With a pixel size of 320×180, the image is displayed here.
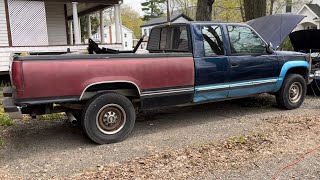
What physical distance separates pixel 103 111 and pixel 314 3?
118 ft

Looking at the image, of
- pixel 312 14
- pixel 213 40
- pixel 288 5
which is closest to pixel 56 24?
pixel 213 40

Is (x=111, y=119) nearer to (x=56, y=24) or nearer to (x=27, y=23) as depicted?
(x=27, y=23)

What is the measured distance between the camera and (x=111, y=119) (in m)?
5.25

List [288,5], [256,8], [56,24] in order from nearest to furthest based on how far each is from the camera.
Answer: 1. [256,8]
2. [56,24]
3. [288,5]

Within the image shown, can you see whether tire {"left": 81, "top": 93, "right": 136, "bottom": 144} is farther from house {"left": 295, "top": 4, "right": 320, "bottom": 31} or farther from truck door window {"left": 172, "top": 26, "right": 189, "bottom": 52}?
house {"left": 295, "top": 4, "right": 320, "bottom": 31}

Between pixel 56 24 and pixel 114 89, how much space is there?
1320cm

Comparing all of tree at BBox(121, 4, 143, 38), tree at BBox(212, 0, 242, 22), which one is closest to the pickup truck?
tree at BBox(212, 0, 242, 22)

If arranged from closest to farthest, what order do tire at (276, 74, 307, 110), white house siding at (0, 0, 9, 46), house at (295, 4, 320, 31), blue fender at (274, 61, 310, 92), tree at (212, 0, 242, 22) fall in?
blue fender at (274, 61, 310, 92), tire at (276, 74, 307, 110), white house siding at (0, 0, 9, 46), house at (295, 4, 320, 31), tree at (212, 0, 242, 22)

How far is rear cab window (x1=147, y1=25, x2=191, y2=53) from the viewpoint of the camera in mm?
6117

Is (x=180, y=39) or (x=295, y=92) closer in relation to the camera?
(x=180, y=39)

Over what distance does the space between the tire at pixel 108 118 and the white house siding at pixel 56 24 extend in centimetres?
1291

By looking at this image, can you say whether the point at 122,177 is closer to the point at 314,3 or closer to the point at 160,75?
the point at 160,75

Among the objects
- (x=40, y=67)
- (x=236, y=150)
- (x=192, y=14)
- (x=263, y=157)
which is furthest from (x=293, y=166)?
(x=192, y=14)

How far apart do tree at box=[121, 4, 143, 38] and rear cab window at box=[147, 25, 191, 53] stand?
3219 inches
